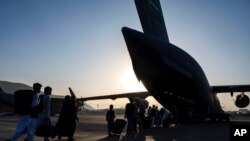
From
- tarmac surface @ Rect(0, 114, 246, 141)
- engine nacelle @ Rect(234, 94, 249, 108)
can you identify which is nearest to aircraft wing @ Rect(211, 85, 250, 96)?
engine nacelle @ Rect(234, 94, 249, 108)

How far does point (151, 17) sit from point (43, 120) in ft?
38.0

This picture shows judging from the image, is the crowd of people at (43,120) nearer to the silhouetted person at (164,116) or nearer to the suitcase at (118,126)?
the suitcase at (118,126)

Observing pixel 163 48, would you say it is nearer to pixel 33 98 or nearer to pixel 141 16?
pixel 141 16

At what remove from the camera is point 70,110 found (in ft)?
32.7

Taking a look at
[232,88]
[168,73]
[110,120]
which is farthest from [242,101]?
[110,120]

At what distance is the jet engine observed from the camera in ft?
89.2

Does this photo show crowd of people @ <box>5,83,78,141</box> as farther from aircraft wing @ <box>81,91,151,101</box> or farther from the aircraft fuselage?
aircraft wing @ <box>81,91,151,101</box>

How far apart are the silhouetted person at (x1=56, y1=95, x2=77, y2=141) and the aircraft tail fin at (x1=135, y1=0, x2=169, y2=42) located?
9736 mm

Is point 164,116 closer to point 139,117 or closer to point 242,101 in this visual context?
point 139,117

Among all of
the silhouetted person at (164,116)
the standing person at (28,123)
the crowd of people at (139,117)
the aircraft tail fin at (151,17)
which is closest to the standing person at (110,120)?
the crowd of people at (139,117)

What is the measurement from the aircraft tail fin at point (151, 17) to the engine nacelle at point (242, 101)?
36.3ft

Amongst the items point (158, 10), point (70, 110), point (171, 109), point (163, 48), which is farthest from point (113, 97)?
point (70, 110)

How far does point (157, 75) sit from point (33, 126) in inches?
422

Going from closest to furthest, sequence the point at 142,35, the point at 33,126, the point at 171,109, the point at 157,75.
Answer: the point at 33,126 < the point at 142,35 < the point at 157,75 < the point at 171,109
